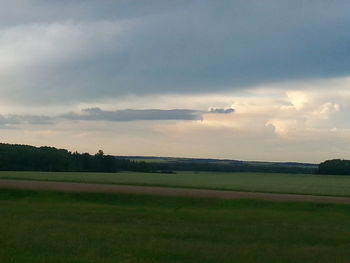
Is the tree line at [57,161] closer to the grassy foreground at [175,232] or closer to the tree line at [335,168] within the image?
the tree line at [335,168]

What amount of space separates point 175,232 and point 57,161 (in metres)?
86.9

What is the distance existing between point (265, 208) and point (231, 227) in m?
11.4

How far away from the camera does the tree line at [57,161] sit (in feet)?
344

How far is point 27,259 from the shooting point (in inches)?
627

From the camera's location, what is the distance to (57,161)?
108 metres

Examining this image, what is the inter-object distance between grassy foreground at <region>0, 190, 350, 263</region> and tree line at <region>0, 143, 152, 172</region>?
6837cm

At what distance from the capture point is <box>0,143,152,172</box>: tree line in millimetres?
104875

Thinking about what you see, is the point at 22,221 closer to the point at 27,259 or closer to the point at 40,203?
the point at 27,259

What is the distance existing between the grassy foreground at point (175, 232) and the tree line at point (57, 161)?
224ft

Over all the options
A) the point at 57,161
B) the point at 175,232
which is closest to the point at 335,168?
the point at 57,161

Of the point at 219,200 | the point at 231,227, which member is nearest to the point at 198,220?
the point at 231,227

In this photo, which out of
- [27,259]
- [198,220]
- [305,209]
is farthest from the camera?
[305,209]

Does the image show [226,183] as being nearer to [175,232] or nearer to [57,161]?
[175,232]

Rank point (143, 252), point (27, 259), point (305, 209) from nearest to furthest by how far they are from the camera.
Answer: point (27, 259) < point (143, 252) < point (305, 209)
